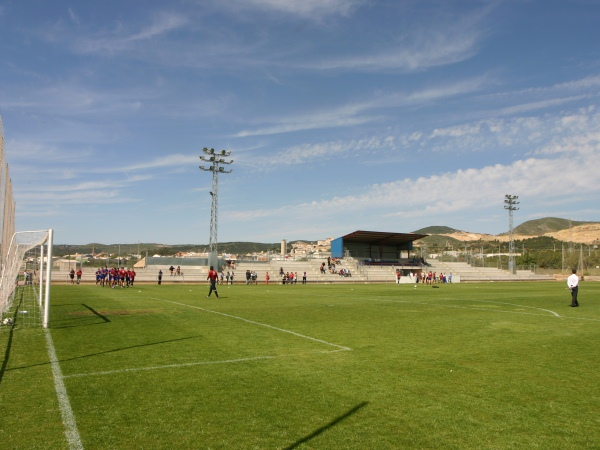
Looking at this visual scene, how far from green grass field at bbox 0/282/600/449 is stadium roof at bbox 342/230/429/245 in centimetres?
6049

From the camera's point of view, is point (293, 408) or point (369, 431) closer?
point (369, 431)

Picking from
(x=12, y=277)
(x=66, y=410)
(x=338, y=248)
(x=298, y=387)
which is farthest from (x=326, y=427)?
(x=338, y=248)

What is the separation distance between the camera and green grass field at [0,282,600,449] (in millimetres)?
5223

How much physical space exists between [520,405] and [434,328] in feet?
25.1

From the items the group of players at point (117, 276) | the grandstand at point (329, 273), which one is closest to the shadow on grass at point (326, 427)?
the group of players at point (117, 276)

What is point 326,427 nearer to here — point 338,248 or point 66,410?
point 66,410

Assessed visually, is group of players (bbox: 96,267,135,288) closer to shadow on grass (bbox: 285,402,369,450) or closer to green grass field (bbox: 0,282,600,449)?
green grass field (bbox: 0,282,600,449)

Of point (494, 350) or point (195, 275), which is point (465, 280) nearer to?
point (195, 275)

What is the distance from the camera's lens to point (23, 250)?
70.6ft

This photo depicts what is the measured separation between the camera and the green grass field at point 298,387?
17.1 feet

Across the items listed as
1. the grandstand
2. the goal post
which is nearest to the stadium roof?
the grandstand

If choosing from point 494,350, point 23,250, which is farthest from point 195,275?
point 494,350

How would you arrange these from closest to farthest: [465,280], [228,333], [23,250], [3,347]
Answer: [3,347] < [228,333] < [23,250] < [465,280]

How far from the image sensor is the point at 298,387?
23.8 feet
